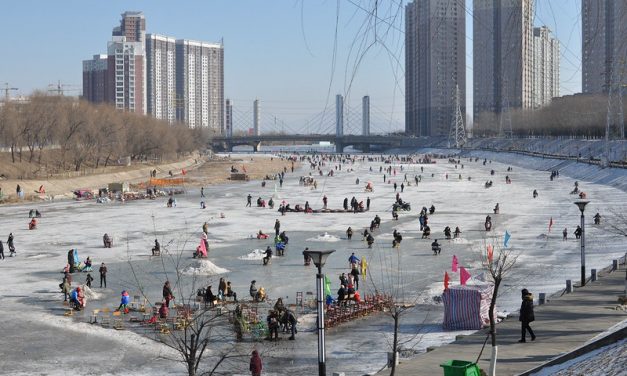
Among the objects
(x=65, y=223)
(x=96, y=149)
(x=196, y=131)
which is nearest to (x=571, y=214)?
(x=65, y=223)

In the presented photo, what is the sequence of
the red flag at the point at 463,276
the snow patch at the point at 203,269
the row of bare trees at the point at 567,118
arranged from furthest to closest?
the row of bare trees at the point at 567,118 → the snow patch at the point at 203,269 → the red flag at the point at 463,276

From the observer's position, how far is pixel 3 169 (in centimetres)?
8681

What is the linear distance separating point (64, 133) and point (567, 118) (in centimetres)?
8222

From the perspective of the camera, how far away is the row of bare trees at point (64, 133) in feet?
300

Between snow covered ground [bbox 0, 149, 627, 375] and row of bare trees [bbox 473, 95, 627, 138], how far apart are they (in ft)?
183

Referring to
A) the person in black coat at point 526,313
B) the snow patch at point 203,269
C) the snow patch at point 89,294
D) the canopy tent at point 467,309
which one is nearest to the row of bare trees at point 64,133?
the snow patch at point 203,269

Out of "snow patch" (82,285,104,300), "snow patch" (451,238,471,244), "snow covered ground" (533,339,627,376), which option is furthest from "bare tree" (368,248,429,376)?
"snow patch" (82,285,104,300)

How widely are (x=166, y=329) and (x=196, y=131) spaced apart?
173032 millimetres

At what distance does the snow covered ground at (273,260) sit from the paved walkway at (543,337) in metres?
1.65

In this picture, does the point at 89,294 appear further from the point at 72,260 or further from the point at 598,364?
the point at 598,364

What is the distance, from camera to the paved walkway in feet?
49.8

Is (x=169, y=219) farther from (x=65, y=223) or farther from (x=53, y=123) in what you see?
(x=53, y=123)

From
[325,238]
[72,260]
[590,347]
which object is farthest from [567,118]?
[590,347]

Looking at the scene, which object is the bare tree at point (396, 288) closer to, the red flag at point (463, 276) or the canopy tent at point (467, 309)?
the canopy tent at point (467, 309)
